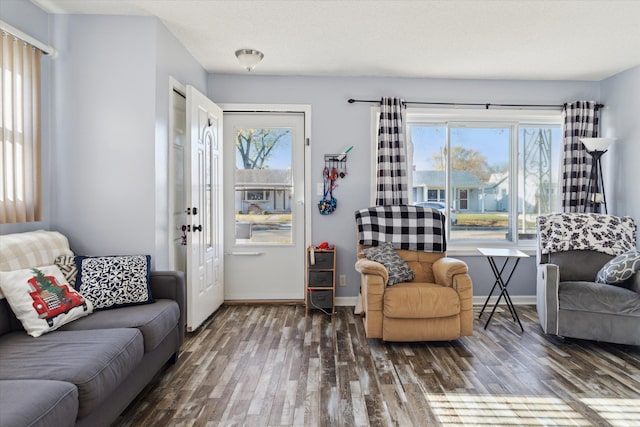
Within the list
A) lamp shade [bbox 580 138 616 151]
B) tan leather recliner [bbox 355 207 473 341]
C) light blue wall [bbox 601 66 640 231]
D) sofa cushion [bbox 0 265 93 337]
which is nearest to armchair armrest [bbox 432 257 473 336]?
tan leather recliner [bbox 355 207 473 341]

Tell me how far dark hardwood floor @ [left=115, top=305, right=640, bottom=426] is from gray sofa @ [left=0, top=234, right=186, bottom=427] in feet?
0.96

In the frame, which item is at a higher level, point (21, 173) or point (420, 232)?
point (21, 173)

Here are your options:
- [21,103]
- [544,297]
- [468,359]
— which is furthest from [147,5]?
[544,297]

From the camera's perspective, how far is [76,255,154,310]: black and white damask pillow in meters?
2.46

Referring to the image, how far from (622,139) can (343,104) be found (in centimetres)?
292

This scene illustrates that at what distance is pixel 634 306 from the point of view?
9.96 feet

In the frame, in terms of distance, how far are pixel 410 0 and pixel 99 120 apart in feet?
7.64

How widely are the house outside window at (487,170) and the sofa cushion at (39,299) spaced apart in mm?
3442

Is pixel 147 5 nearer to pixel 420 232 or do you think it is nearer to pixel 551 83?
pixel 420 232

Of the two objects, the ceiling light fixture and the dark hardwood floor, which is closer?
the dark hardwood floor

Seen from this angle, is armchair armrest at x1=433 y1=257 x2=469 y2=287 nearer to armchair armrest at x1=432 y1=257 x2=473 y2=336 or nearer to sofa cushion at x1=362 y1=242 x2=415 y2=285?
armchair armrest at x1=432 y1=257 x2=473 y2=336

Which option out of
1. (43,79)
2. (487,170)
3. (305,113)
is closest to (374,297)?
(305,113)

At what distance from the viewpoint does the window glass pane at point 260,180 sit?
14.6 feet

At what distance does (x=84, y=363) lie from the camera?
5.62ft
